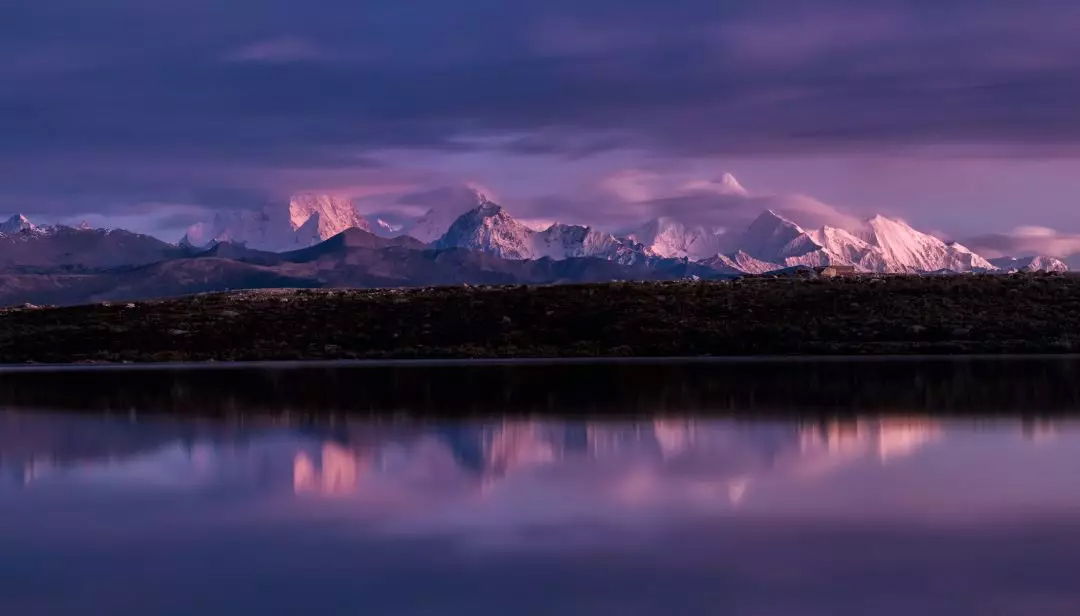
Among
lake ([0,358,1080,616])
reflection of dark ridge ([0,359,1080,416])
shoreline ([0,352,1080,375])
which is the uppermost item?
lake ([0,358,1080,616])

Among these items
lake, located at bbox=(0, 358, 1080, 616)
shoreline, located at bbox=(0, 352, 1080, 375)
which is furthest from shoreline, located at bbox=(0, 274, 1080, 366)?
lake, located at bbox=(0, 358, 1080, 616)

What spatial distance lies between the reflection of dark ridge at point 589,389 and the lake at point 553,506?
437 mm

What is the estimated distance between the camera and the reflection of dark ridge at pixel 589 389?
4188cm

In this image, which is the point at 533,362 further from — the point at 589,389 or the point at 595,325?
the point at 589,389

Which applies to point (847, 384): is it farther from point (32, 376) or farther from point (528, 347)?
point (32, 376)

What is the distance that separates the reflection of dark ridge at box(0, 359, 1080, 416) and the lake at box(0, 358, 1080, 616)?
437mm

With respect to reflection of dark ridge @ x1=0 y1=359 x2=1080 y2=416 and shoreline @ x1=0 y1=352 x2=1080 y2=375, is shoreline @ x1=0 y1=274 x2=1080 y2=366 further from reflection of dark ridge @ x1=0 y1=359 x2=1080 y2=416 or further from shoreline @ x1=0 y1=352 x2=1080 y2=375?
reflection of dark ridge @ x1=0 y1=359 x2=1080 y2=416

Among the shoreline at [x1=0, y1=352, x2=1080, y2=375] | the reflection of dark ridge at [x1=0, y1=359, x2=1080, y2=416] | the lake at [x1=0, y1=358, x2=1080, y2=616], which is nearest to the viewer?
the lake at [x1=0, y1=358, x2=1080, y2=616]

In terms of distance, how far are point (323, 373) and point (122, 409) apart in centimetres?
2054

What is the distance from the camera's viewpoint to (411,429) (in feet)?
119

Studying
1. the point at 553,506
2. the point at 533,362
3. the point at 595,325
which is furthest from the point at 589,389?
the point at 595,325

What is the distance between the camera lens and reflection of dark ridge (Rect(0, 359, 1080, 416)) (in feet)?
137

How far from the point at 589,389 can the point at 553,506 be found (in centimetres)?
2724

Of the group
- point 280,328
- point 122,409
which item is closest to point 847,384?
point 122,409
